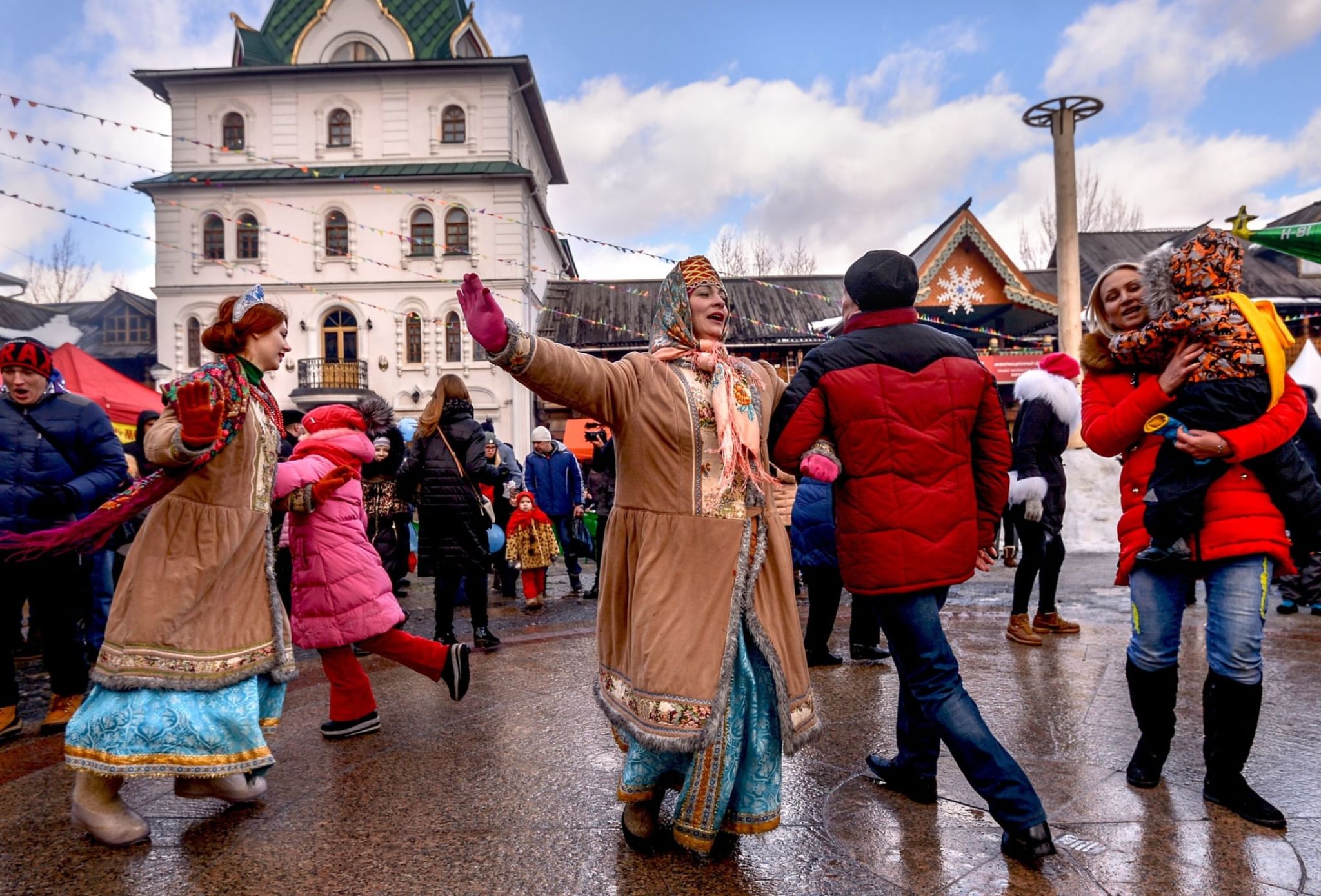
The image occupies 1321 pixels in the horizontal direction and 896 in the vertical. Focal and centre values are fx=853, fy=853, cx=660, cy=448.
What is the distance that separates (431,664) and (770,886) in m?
1.92

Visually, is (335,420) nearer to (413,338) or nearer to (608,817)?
(608,817)

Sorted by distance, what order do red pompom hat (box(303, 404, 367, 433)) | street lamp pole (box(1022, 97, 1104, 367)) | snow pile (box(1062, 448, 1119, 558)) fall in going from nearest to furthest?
red pompom hat (box(303, 404, 367, 433)), snow pile (box(1062, 448, 1119, 558)), street lamp pole (box(1022, 97, 1104, 367))

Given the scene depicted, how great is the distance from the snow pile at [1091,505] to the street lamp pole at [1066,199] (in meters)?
3.81

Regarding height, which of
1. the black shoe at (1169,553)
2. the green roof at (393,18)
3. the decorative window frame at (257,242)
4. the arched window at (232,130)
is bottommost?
the black shoe at (1169,553)

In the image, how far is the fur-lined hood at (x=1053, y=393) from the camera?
5.14m

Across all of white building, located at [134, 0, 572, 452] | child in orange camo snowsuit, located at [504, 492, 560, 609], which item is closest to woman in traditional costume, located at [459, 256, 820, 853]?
child in orange camo snowsuit, located at [504, 492, 560, 609]

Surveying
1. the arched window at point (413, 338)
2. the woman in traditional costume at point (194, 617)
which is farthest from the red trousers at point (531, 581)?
the arched window at point (413, 338)

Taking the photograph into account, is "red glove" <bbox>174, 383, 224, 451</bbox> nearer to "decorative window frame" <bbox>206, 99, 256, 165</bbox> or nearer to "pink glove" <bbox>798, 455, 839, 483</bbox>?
"pink glove" <bbox>798, 455, 839, 483</bbox>

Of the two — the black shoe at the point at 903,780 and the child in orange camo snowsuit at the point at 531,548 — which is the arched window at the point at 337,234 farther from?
the black shoe at the point at 903,780

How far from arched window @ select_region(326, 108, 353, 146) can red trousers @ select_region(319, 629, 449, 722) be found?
89.8 ft

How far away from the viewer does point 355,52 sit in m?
28.6

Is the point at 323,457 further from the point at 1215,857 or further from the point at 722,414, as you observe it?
the point at 1215,857

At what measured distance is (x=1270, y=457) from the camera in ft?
9.10

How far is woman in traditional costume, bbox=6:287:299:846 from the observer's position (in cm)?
273
